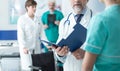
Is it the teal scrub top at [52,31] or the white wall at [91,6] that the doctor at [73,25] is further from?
the white wall at [91,6]

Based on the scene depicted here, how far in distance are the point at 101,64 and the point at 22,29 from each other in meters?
2.61

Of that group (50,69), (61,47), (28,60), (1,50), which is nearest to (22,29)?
(28,60)

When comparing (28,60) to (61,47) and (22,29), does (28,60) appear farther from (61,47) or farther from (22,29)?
(61,47)

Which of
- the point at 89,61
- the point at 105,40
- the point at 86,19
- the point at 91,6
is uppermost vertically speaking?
the point at 91,6

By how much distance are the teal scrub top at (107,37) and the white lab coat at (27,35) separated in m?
2.62

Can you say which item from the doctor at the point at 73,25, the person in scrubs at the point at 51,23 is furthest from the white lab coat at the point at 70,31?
the person in scrubs at the point at 51,23

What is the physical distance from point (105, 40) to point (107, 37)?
0.02 meters

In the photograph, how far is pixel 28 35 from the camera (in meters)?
3.83

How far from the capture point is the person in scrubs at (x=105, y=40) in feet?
3.98

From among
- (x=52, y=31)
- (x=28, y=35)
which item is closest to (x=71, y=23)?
(x=28, y=35)

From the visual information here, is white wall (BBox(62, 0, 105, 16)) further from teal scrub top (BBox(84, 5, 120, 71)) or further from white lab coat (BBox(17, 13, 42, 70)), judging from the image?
teal scrub top (BBox(84, 5, 120, 71))

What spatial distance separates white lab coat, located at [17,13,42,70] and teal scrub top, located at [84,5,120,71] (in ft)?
8.59

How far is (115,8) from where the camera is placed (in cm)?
124

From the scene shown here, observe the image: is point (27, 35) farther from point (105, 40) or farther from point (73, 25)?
point (105, 40)
